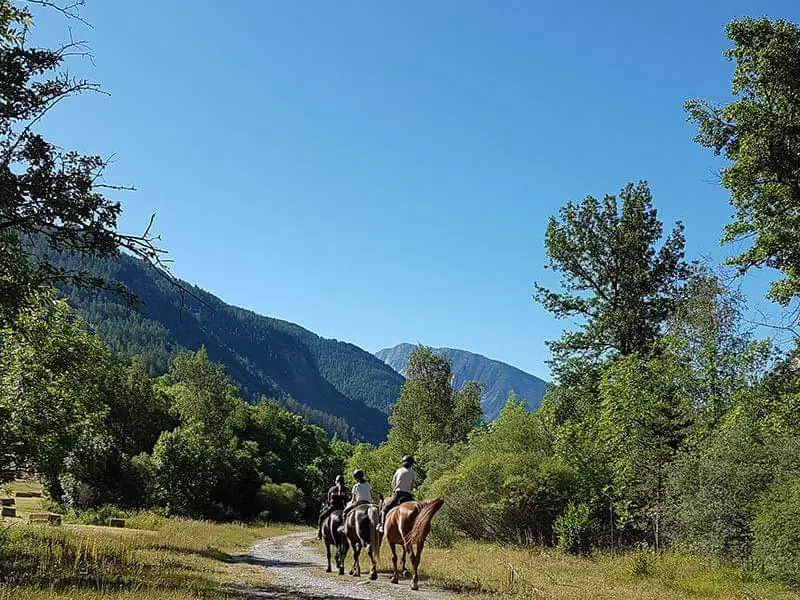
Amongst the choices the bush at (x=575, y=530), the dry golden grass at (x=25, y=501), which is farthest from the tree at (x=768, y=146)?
the dry golden grass at (x=25, y=501)

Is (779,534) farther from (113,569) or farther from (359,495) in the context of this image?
(113,569)

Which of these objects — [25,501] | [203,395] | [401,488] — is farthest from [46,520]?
[203,395]

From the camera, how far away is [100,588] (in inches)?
435

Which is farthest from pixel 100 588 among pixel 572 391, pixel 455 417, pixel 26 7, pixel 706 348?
pixel 455 417

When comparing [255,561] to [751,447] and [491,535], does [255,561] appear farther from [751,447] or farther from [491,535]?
[751,447]

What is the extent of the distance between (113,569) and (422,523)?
23.8ft

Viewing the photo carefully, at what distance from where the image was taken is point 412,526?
15.6 metres

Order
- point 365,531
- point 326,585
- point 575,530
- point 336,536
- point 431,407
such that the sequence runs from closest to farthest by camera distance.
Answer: point 326,585 < point 365,531 < point 336,536 < point 575,530 < point 431,407

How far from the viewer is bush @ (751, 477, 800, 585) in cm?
1446

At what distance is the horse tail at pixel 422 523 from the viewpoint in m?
15.1

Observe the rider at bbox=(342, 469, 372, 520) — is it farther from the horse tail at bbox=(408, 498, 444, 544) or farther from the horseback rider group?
the horse tail at bbox=(408, 498, 444, 544)

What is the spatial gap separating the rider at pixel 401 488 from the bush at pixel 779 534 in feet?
28.5

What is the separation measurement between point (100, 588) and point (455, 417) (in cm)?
5601

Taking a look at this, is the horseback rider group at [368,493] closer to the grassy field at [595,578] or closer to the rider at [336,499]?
the rider at [336,499]
